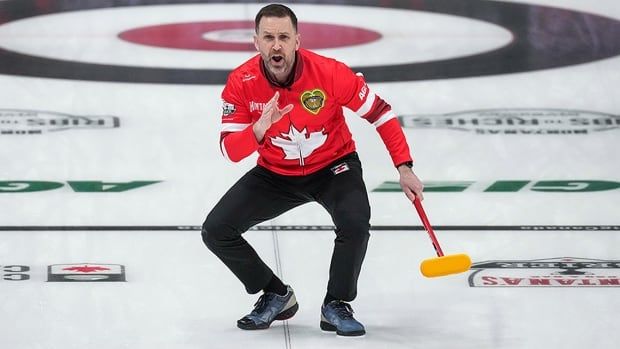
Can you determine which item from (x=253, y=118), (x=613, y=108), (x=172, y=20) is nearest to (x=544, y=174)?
(x=613, y=108)

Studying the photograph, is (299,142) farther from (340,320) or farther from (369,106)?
(340,320)

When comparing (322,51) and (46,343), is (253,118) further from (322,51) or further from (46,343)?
(322,51)

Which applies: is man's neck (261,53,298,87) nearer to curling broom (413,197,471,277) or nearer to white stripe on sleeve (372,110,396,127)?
white stripe on sleeve (372,110,396,127)

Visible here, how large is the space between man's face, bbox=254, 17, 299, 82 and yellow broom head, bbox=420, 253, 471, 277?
78 centimetres

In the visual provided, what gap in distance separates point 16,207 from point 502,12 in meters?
4.62

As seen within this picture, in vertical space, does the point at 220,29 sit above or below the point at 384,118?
above

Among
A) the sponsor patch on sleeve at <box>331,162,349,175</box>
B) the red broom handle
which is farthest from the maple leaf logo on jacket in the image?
the red broom handle

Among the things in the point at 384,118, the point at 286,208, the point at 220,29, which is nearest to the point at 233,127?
the point at 286,208

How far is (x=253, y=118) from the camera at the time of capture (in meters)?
3.98

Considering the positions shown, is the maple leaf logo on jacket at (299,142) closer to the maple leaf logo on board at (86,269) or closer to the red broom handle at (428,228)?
the red broom handle at (428,228)

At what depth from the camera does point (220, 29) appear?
841 cm

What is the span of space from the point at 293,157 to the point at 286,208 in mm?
196

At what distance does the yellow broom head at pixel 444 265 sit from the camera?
391 cm

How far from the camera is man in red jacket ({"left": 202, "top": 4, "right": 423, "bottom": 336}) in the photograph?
387 centimetres
